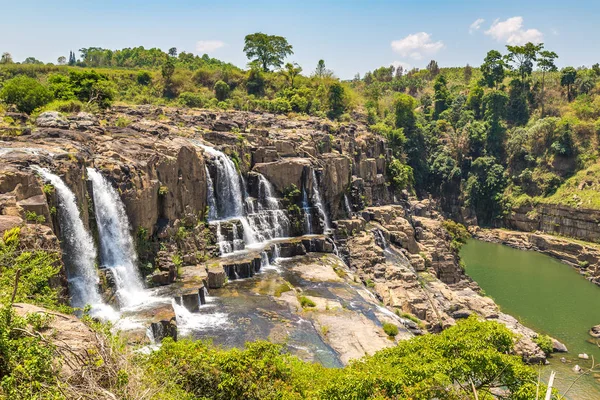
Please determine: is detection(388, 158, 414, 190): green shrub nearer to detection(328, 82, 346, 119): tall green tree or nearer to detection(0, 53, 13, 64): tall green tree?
detection(328, 82, 346, 119): tall green tree

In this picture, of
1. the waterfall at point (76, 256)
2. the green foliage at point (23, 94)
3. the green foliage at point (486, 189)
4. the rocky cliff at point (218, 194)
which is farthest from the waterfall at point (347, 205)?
the green foliage at point (486, 189)

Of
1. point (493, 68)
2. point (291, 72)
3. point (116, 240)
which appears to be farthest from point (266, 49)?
point (116, 240)

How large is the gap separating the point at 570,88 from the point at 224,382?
246 feet

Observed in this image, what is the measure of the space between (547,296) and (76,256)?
36176 millimetres

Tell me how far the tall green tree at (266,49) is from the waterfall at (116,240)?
173 feet

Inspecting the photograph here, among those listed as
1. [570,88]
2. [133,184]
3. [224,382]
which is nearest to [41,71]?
[133,184]

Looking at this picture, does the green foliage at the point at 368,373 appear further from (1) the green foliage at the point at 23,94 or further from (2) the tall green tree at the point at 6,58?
(2) the tall green tree at the point at 6,58

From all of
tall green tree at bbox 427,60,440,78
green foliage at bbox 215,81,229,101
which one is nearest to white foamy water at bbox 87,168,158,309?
green foliage at bbox 215,81,229,101

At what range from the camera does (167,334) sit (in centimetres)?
1809

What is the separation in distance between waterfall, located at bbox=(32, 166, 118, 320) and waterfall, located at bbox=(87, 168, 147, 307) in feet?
5.04

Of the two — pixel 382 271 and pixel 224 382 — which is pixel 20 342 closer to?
pixel 224 382

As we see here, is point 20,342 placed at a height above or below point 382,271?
above

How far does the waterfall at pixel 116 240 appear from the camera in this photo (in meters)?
21.6

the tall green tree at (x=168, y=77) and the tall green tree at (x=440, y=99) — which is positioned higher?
the tall green tree at (x=168, y=77)
